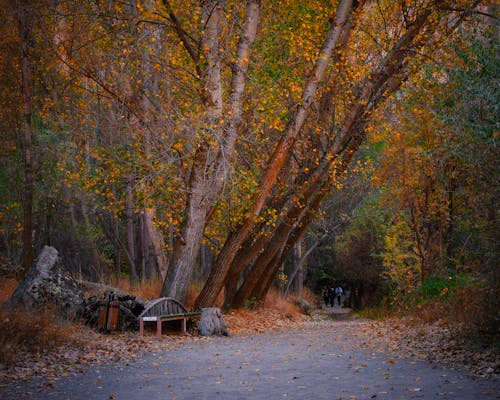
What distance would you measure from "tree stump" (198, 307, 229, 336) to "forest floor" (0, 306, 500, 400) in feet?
3.93

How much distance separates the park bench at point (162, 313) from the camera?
460 inches

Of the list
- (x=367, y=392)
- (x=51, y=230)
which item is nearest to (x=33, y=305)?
(x=367, y=392)

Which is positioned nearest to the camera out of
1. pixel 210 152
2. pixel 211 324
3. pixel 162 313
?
pixel 162 313

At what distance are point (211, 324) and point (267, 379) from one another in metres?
5.85

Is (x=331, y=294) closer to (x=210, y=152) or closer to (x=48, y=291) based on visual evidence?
(x=210, y=152)

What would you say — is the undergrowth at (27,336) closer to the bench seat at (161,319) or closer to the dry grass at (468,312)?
the bench seat at (161,319)

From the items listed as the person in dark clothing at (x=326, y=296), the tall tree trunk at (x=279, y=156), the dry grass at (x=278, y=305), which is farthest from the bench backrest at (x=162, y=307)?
the person in dark clothing at (x=326, y=296)

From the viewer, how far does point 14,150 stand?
66.0 feet

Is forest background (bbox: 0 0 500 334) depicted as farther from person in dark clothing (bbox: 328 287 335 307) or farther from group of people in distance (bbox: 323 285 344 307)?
group of people in distance (bbox: 323 285 344 307)

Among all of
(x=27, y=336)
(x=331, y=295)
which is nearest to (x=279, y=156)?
(x=27, y=336)

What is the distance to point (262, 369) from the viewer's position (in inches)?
306

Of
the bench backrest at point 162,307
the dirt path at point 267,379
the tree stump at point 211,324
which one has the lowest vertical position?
the dirt path at point 267,379

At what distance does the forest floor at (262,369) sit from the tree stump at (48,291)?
774mm

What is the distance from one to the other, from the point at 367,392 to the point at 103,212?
19937 mm
